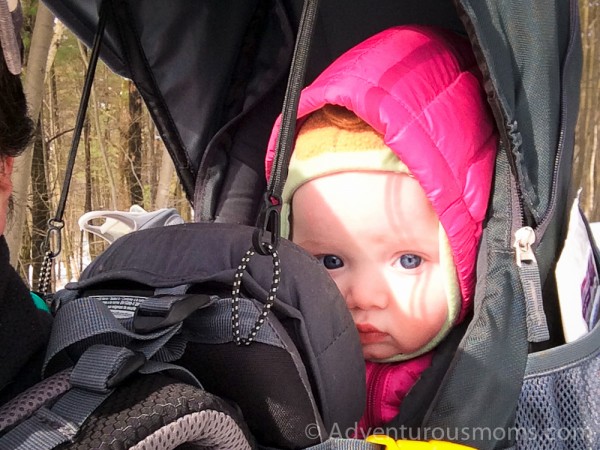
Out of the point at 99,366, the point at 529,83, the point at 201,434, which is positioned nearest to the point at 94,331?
the point at 99,366

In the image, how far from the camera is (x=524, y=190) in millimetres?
1294

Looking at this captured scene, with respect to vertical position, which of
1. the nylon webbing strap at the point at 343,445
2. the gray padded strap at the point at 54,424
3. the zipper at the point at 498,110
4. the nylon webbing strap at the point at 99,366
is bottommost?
the nylon webbing strap at the point at 343,445

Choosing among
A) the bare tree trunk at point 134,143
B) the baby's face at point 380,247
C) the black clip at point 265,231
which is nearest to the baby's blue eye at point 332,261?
the baby's face at point 380,247

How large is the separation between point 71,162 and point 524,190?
0.94m

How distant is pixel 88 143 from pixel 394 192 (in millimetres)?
8467

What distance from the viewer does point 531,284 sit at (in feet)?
4.07

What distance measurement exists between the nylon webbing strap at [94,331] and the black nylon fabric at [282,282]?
5.2 inches

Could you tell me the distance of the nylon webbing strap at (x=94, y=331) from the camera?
0.74m

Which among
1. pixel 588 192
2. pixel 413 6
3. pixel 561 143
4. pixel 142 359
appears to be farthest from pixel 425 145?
pixel 588 192

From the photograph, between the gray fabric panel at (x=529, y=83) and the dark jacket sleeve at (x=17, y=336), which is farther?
the gray fabric panel at (x=529, y=83)

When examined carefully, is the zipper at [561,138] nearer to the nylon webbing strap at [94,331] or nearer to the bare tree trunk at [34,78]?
the nylon webbing strap at [94,331]

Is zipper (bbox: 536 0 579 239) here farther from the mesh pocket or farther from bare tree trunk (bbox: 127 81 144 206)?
bare tree trunk (bbox: 127 81 144 206)

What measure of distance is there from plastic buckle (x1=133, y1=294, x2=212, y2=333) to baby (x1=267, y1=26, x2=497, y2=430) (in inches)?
22.5

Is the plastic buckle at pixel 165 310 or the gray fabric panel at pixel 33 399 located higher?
the plastic buckle at pixel 165 310
